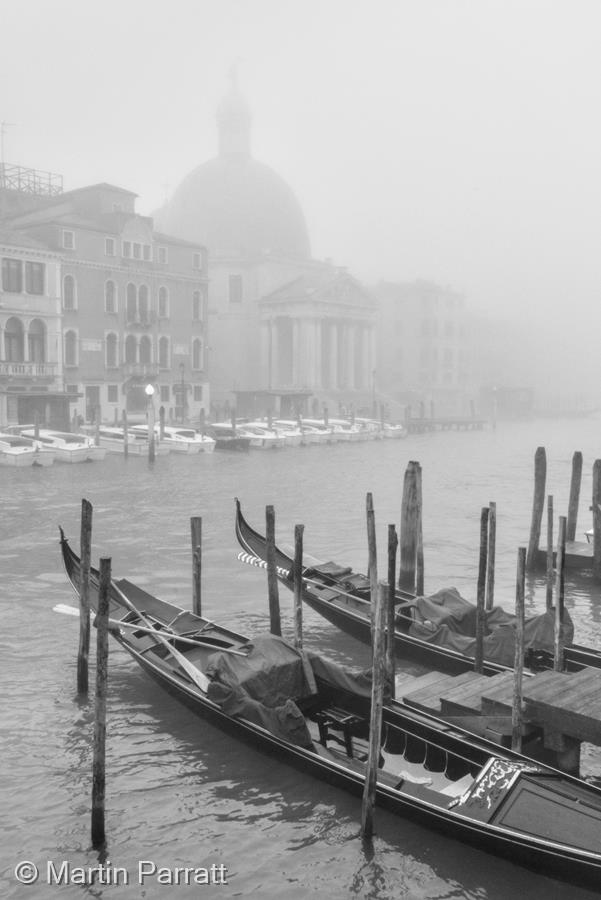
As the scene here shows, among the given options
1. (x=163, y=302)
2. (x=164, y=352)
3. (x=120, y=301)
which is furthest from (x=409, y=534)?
(x=163, y=302)

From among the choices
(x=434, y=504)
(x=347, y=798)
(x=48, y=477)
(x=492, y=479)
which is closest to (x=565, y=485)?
(x=492, y=479)

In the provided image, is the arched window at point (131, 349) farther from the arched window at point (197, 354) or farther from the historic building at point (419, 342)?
the historic building at point (419, 342)

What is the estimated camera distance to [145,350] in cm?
4975

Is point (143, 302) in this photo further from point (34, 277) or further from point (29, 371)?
point (29, 371)

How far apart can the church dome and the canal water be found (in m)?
43.1

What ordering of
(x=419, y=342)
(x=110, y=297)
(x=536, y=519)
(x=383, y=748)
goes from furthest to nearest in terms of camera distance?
1. (x=419, y=342)
2. (x=110, y=297)
3. (x=536, y=519)
4. (x=383, y=748)

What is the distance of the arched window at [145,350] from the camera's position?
49500 millimetres

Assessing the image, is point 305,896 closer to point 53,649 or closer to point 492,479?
point 53,649

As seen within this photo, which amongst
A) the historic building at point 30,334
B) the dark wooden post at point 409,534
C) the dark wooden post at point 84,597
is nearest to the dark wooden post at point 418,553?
the dark wooden post at point 409,534

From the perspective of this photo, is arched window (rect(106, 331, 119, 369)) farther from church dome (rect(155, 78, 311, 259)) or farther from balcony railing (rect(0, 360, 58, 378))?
church dome (rect(155, 78, 311, 259))

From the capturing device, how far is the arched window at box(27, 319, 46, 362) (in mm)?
42688

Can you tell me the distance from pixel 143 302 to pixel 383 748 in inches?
1697

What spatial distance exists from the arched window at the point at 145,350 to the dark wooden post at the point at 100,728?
140ft

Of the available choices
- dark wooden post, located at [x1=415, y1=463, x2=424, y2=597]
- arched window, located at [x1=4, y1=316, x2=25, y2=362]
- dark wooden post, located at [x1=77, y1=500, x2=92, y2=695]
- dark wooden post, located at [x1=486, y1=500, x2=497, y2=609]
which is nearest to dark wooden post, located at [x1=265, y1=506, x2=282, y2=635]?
dark wooden post, located at [x1=77, y1=500, x2=92, y2=695]
